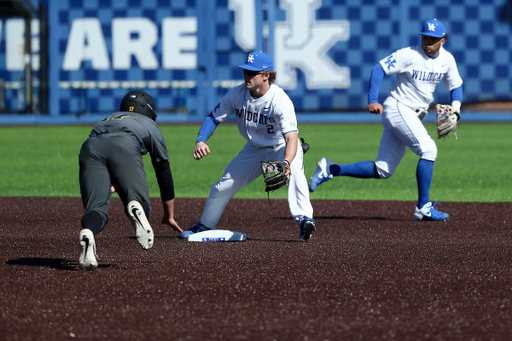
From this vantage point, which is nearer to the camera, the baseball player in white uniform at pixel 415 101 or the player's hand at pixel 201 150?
the player's hand at pixel 201 150

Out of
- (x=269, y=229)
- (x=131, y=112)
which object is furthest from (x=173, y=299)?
(x=269, y=229)

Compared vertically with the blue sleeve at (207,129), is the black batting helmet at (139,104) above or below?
above

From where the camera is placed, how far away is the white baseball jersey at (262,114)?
5.58 m

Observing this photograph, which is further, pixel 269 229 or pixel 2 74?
pixel 2 74

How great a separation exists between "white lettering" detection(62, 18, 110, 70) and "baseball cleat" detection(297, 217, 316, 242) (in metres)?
19.4

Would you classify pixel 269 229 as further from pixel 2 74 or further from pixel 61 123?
pixel 2 74

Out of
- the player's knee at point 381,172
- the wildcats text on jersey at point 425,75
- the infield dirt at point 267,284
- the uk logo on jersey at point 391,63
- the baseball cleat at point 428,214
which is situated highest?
the uk logo on jersey at point 391,63

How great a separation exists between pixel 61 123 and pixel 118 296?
1984cm

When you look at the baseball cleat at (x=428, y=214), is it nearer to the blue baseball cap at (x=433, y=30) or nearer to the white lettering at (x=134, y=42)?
the blue baseball cap at (x=433, y=30)

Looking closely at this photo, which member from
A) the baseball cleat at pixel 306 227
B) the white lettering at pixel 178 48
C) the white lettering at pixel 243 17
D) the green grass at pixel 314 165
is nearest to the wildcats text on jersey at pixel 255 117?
the baseball cleat at pixel 306 227

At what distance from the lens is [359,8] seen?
24.1 m

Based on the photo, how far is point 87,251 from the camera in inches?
171

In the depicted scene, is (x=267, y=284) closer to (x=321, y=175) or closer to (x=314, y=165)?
(x=321, y=175)

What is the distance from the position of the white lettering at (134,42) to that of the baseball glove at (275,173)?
19194 millimetres
